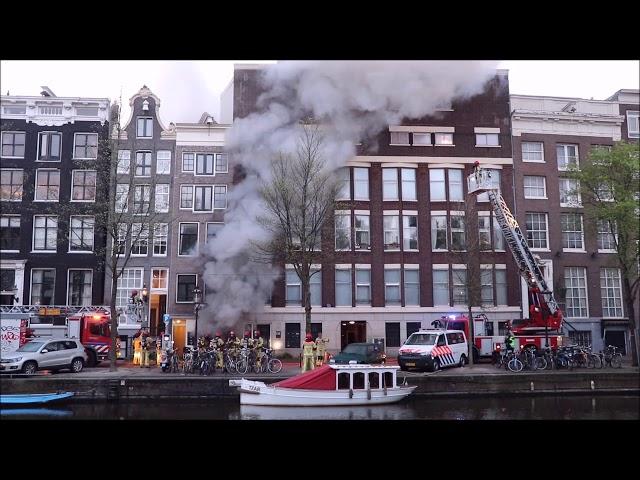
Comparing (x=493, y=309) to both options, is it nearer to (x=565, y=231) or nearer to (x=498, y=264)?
(x=498, y=264)

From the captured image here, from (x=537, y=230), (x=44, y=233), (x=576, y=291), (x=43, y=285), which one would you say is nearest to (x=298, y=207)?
(x=44, y=233)

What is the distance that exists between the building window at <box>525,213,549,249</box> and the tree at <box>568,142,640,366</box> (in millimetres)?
6749

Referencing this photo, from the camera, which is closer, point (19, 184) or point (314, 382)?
point (314, 382)

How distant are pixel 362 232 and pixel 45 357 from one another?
1851 centimetres

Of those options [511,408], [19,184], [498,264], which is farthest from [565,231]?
[19,184]

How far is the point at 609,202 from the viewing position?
27.1 meters

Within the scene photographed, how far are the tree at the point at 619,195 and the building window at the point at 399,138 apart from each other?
10.5 metres

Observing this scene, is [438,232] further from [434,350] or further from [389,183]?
[434,350]

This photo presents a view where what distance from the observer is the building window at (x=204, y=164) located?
3478 centimetres

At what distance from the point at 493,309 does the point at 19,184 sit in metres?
28.6

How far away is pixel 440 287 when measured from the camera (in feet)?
113

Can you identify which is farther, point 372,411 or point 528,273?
point 528,273

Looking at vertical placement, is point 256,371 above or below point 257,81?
below

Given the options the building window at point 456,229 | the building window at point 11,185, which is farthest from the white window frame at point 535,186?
the building window at point 11,185
